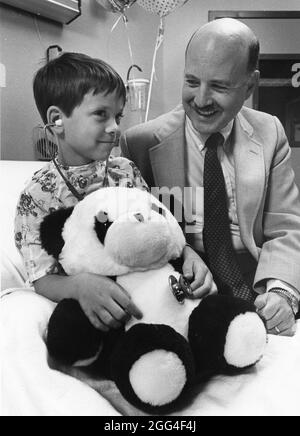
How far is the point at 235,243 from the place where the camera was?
117 cm

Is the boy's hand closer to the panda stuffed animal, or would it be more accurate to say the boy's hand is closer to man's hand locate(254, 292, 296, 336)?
the panda stuffed animal

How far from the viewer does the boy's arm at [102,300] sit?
692 millimetres

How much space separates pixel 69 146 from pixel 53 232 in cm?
26

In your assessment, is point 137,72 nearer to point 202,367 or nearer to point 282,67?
point 282,67

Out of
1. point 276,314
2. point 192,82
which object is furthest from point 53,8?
point 276,314

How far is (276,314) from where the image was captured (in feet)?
3.22

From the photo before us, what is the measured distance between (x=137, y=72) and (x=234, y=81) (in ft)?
4.66

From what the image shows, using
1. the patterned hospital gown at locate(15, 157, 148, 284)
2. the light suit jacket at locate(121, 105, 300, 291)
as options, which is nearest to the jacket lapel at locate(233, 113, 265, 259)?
the light suit jacket at locate(121, 105, 300, 291)

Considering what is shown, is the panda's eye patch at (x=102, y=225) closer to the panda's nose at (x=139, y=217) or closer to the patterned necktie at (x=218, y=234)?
the panda's nose at (x=139, y=217)

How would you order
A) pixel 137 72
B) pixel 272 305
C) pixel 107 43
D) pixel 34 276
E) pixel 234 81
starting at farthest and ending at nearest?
pixel 137 72, pixel 107 43, pixel 234 81, pixel 272 305, pixel 34 276

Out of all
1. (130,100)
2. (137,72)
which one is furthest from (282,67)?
(130,100)

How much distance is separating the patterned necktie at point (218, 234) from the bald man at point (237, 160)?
1.7 inches

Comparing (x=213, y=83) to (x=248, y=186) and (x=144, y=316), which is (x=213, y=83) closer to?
(x=248, y=186)
